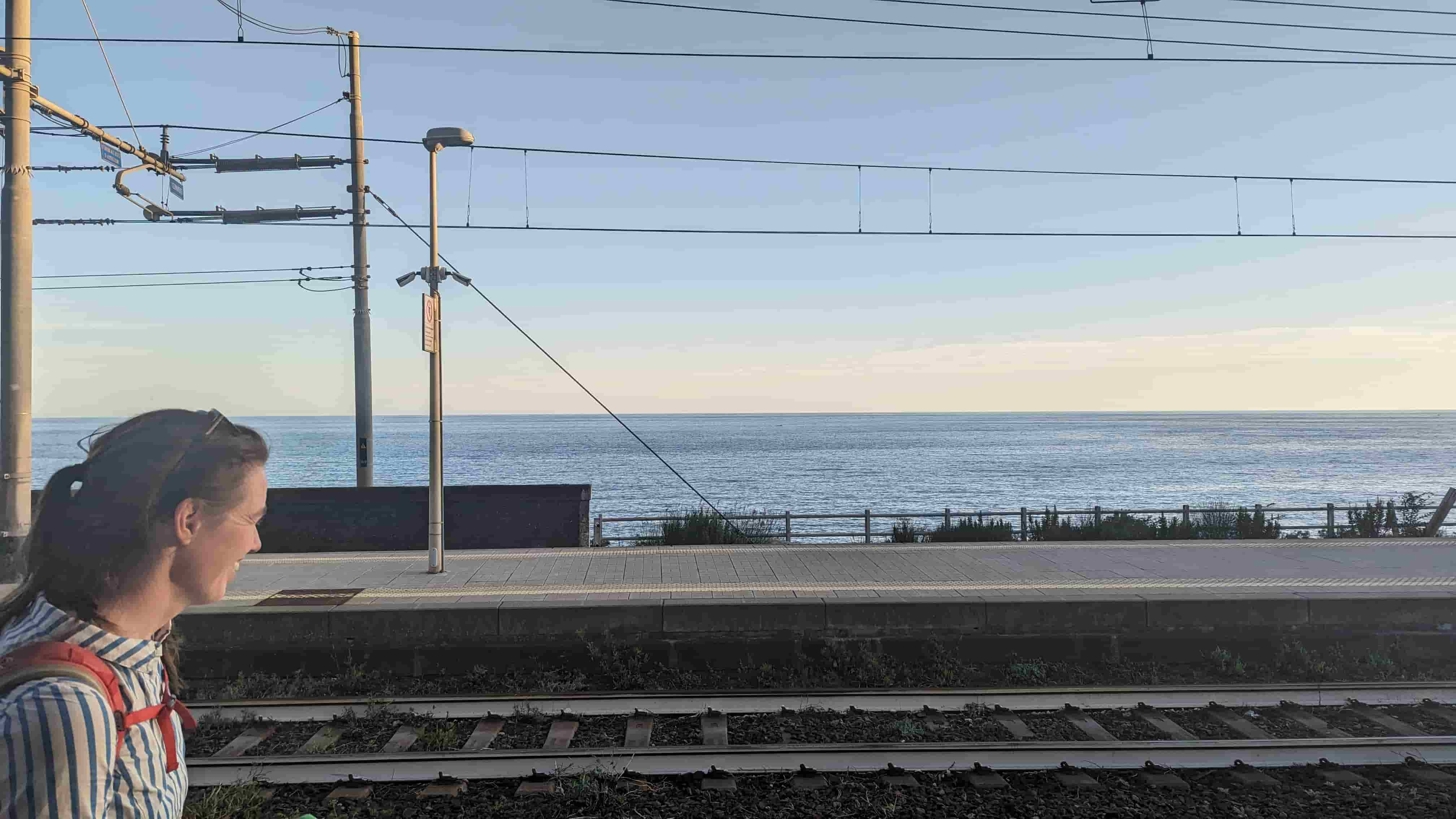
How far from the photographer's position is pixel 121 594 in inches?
57.0

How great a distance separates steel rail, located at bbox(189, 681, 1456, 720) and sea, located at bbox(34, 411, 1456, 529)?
2.74 m

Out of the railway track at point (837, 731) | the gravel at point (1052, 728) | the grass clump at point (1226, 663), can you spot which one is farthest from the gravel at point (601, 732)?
the grass clump at point (1226, 663)

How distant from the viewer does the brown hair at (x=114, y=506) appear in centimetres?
141

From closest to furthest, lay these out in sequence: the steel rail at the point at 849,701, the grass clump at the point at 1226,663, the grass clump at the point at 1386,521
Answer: the steel rail at the point at 849,701 < the grass clump at the point at 1226,663 < the grass clump at the point at 1386,521

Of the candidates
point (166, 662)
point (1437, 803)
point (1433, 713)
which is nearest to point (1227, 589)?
point (1433, 713)

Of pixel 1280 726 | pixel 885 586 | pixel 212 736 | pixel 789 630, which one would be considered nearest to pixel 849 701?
pixel 789 630

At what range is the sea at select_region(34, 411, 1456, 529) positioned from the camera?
148 feet

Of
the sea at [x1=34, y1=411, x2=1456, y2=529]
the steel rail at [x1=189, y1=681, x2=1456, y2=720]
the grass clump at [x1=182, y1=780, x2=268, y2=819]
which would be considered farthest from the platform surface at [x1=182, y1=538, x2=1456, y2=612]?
the sea at [x1=34, y1=411, x2=1456, y2=529]

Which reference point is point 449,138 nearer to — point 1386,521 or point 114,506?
point 114,506

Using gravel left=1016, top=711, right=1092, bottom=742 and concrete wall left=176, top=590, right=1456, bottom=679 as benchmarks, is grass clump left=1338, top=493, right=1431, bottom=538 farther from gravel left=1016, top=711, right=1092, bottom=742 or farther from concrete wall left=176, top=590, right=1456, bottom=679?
gravel left=1016, top=711, right=1092, bottom=742

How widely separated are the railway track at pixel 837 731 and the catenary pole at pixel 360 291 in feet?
28.6

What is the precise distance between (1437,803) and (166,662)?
625 centimetres

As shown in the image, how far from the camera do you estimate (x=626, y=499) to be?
4638cm

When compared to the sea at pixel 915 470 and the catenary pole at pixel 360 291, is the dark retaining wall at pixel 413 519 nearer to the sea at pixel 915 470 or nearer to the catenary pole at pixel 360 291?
the catenary pole at pixel 360 291
